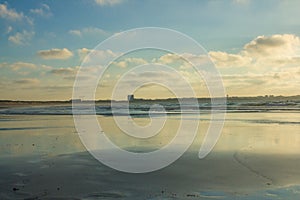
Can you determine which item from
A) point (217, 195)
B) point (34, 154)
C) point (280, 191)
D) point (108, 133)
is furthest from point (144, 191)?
point (108, 133)

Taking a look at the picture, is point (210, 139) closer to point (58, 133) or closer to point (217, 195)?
point (58, 133)

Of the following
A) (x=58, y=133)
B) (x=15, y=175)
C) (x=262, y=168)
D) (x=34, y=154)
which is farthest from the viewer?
(x=58, y=133)

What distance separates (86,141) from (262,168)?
910cm

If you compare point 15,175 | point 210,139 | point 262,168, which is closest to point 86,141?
point 210,139

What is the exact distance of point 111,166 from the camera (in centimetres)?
→ 1178

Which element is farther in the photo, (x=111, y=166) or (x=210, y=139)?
(x=210, y=139)

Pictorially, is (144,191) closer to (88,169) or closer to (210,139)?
(88,169)

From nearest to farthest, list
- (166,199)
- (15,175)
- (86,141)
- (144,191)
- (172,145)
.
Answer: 1. (166,199)
2. (144,191)
3. (15,175)
4. (172,145)
5. (86,141)

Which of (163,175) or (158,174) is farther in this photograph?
(158,174)

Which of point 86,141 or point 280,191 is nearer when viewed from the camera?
point 280,191

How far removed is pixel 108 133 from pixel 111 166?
30.7 feet

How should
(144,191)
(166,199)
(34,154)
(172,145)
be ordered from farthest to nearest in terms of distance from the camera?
(172,145)
(34,154)
(144,191)
(166,199)

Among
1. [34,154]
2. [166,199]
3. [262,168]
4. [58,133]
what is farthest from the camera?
[58,133]

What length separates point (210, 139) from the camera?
17.9 m
